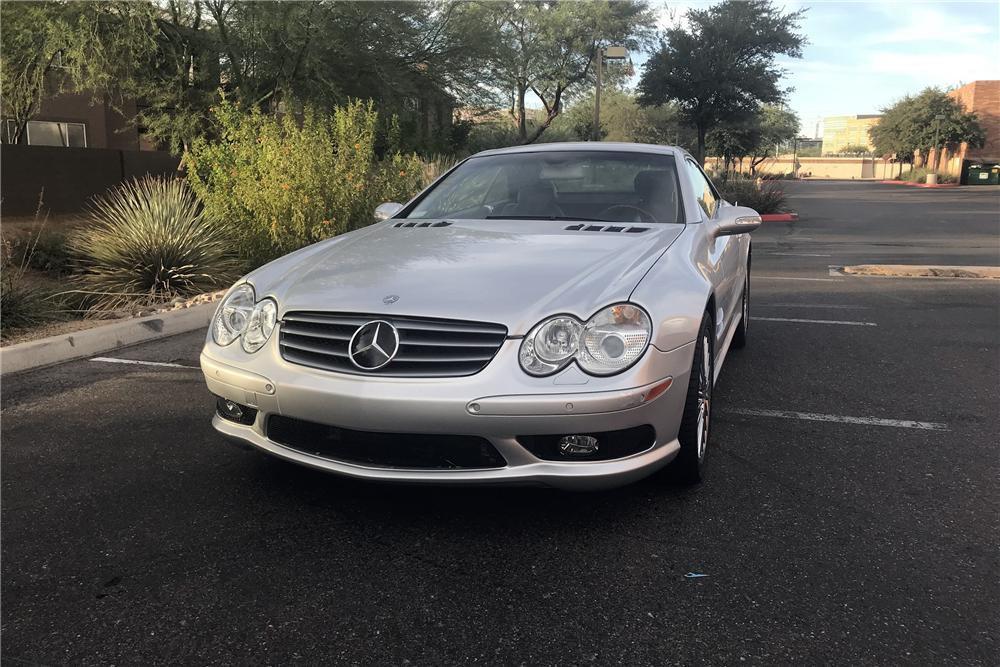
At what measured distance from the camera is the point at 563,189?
172 inches

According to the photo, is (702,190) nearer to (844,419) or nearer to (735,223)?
(735,223)

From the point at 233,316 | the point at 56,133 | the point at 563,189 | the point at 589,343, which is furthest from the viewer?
the point at 56,133

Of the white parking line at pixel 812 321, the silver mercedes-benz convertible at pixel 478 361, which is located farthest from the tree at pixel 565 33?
the silver mercedes-benz convertible at pixel 478 361

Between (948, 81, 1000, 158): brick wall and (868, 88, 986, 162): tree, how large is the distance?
3.60ft

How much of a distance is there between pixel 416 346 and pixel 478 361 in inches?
9.4

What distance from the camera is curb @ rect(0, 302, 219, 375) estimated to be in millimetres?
5318

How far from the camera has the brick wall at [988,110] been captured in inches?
2200

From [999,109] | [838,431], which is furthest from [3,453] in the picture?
[999,109]

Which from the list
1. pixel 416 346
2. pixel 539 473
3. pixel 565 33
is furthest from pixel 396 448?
pixel 565 33

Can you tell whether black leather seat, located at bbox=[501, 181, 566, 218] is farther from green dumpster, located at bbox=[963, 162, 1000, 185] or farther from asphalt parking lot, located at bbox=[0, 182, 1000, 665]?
green dumpster, located at bbox=[963, 162, 1000, 185]

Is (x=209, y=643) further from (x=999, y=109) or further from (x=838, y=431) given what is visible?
(x=999, y=109)


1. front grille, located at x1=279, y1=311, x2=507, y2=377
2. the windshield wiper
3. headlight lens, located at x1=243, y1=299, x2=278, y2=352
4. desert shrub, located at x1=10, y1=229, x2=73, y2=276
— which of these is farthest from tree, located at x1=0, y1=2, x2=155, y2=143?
front grille, located at x1=279, y1=311, x2=507, y2=377

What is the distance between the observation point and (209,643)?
2240 millimetres

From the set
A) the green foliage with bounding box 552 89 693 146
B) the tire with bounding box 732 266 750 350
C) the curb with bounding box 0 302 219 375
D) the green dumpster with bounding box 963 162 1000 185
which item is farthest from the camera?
the green foliage with bounding box 552 89 693 146
